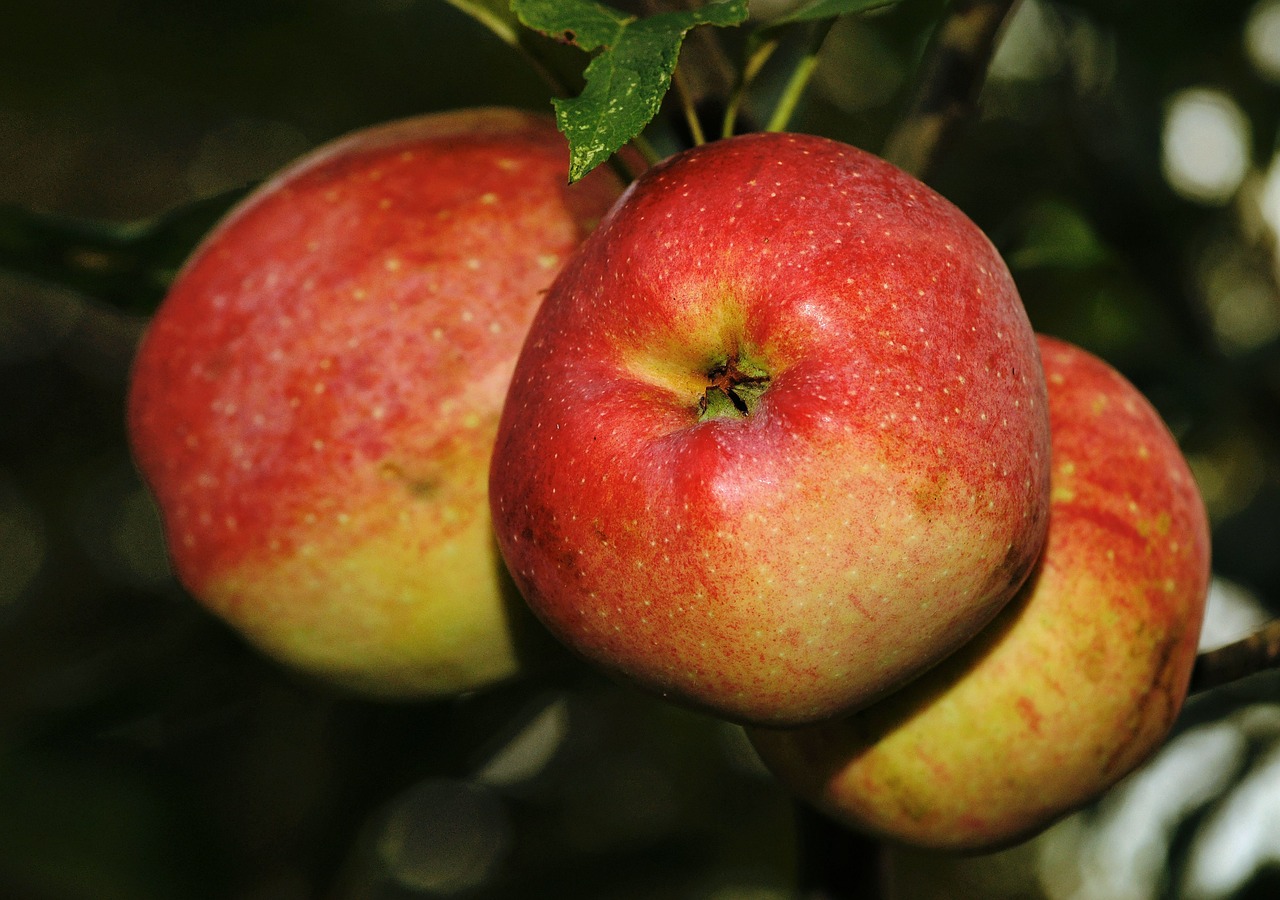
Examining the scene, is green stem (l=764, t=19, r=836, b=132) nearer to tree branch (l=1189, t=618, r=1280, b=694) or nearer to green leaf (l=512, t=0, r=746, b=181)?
green leaf (l=512, t=0, r=746, b=181)

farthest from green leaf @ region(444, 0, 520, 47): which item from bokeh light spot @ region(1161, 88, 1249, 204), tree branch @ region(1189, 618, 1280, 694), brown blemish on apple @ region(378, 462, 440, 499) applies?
bokeh light spot @ region(1161, 88, 1249, 204)

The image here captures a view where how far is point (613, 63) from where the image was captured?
0.63 metres

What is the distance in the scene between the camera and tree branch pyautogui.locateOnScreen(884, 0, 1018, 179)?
875mm

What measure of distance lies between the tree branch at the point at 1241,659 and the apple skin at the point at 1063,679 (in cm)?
2

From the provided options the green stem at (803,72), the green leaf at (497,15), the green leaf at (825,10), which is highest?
the green leaf at (825,10)

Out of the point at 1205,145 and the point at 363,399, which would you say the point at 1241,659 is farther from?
the point at 1205,145

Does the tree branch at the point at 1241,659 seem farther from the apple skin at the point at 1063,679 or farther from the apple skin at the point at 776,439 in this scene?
the apple skin at the point at 776,439

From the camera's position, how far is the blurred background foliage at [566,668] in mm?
1297

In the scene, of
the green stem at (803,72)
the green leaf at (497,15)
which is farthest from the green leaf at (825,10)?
the green leaf at (497,15)

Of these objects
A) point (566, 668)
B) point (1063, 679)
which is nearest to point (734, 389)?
point (1063, 679)

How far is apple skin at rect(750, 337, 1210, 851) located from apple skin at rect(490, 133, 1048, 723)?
0.12 meters

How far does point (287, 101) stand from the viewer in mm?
2480

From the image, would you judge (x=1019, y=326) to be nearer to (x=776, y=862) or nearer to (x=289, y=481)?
(x=289, y=481)

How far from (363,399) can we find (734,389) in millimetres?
302
